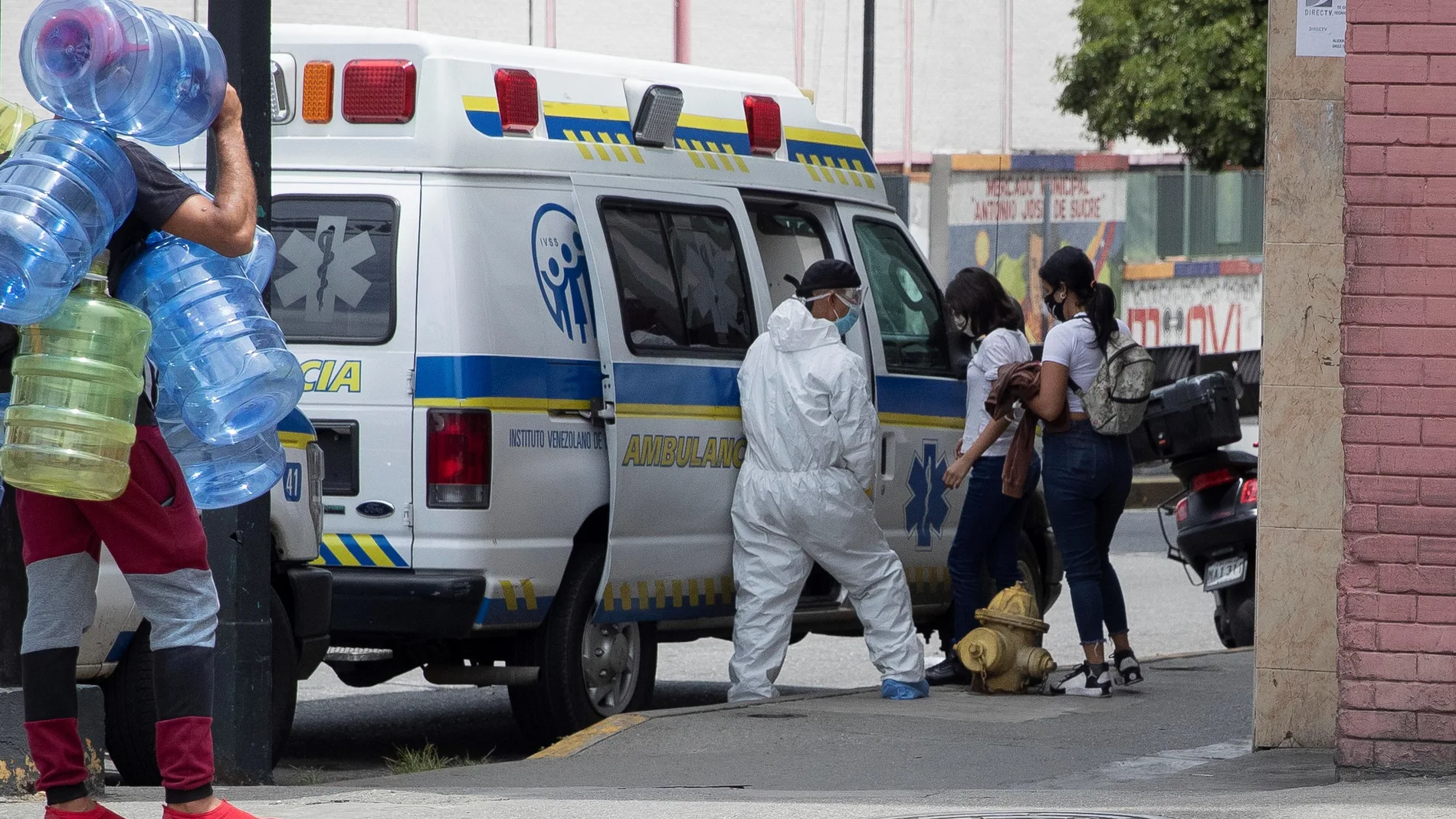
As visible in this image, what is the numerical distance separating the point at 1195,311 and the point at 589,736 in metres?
25.8

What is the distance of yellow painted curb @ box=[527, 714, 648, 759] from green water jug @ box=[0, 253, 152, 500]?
2.80m

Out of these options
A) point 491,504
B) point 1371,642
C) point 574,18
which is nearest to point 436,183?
point 491,504

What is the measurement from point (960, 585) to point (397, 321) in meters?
2.94

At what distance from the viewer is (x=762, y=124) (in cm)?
898

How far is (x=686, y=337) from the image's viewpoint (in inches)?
329

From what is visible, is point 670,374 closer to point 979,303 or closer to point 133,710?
point 979,303

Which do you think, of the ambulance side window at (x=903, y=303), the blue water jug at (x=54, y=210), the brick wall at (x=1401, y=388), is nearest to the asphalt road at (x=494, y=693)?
the ambulance side window at (x=903, y=303)

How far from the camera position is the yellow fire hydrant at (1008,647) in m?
8.72

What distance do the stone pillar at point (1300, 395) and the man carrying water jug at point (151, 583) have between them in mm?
3623

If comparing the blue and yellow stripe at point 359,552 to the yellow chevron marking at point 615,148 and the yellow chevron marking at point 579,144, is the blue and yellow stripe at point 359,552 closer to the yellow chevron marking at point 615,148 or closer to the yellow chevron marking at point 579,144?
the yellow chevron marking at point 579,144

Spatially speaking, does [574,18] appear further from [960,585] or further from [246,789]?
[246,789]

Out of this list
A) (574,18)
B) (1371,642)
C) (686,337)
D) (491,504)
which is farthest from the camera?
(574,18)

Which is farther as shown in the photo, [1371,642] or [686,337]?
[686,337]

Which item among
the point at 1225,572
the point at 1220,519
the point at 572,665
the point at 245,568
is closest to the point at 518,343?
the point at 572,665
